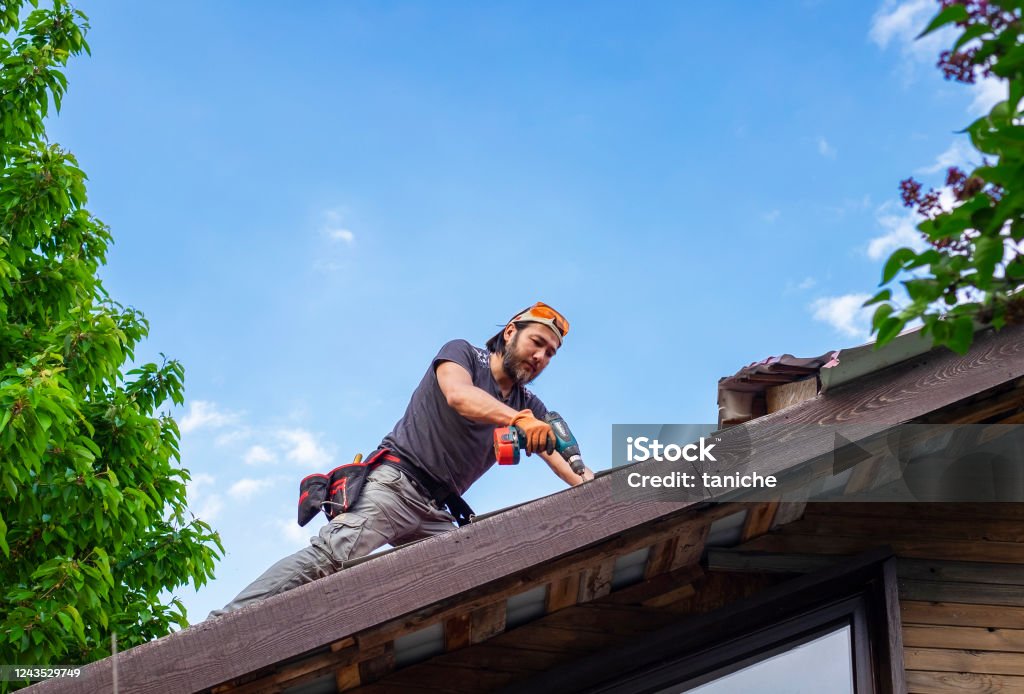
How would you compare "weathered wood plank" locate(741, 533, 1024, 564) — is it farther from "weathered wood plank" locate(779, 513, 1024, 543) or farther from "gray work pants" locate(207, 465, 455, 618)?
"gray work pants" locate(207, 465, 455, 618)

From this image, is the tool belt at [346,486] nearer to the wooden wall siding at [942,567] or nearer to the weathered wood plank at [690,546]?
the weathered wood plank at [690,546]

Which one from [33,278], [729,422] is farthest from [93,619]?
[729,422]

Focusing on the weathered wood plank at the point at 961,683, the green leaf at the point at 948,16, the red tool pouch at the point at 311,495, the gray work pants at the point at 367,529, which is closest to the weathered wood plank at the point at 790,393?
the weathered wood plank at the point at 961,683

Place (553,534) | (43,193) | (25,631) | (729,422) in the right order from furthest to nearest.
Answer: (43,193), (25,631), (729,422), (553,534)

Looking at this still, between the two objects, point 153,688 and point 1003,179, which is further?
point 153,688

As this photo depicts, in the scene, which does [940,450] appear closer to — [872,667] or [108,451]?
[872,667]

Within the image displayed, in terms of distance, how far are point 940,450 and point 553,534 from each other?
5.41 ft

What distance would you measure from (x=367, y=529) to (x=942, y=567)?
2.12 metres

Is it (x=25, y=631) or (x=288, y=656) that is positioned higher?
(x=25, y=631)

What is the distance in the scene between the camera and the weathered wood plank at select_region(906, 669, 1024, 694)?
11.8ft

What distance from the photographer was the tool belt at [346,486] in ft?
14.2

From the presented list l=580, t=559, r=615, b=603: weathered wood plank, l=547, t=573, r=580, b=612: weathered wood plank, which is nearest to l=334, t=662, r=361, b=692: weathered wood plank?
l=547, t=573, r=580, b=612: weathered wood plank

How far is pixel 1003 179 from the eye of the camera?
155 cm

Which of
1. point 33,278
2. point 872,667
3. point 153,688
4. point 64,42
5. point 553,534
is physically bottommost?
point 153,688
